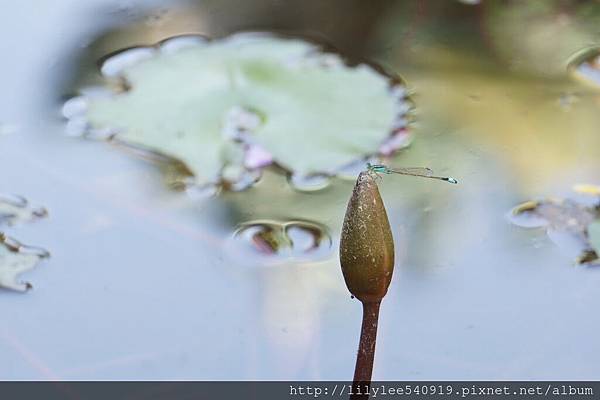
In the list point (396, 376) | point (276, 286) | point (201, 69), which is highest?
point (201, 69)

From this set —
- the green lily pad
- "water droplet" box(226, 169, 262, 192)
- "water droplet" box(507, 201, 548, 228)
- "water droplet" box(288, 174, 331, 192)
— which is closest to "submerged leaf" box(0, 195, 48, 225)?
"water droplet" box(226, 169, 262, 192)

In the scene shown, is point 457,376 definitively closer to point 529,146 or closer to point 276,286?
point 276,286

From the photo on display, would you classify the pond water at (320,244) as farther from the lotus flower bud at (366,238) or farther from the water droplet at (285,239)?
the lotus flower bud at (366,238)

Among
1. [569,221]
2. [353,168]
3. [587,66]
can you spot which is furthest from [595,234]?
[587,66]

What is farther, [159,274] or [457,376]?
[159,274]

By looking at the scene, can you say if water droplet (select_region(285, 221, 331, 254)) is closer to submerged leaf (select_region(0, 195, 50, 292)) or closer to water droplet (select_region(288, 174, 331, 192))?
water droplet (select_region(288, 174, 331, 192))

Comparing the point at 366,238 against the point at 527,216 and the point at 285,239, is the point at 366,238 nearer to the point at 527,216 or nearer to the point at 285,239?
the point at 285,239

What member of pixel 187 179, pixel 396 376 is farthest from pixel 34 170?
pixel 396 376
